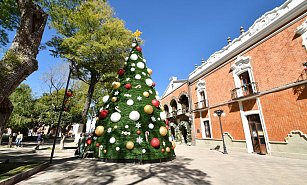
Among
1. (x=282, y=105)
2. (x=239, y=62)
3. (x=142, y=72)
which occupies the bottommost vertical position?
(x=282, y=105)

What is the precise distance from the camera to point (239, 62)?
1190 centimetres

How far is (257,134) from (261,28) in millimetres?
6983

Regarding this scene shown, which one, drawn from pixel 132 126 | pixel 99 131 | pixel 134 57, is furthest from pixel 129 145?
pixel 134 57

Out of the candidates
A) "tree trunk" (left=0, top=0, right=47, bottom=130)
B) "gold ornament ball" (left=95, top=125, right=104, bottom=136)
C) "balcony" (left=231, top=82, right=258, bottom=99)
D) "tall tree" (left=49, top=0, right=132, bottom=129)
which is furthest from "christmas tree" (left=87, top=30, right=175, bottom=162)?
"balcony" (left=231, top=82, right=258, bottom=99)

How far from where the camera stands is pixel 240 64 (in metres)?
11.9

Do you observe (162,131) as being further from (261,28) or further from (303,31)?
(261,28)

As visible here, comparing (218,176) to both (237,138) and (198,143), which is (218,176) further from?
(198,143)

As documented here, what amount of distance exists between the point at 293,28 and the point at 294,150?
658cm

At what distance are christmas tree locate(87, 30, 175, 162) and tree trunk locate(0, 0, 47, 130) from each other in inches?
136

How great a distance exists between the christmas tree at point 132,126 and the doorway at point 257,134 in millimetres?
6732

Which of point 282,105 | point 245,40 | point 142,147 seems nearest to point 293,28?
point 245,40

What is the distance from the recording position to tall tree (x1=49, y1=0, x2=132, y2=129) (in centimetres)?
1073

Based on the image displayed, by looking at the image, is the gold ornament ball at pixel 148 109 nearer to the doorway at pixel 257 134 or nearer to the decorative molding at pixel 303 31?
the doorway at pixel 257 134

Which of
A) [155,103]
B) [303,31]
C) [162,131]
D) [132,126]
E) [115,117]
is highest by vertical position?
[303,31]
